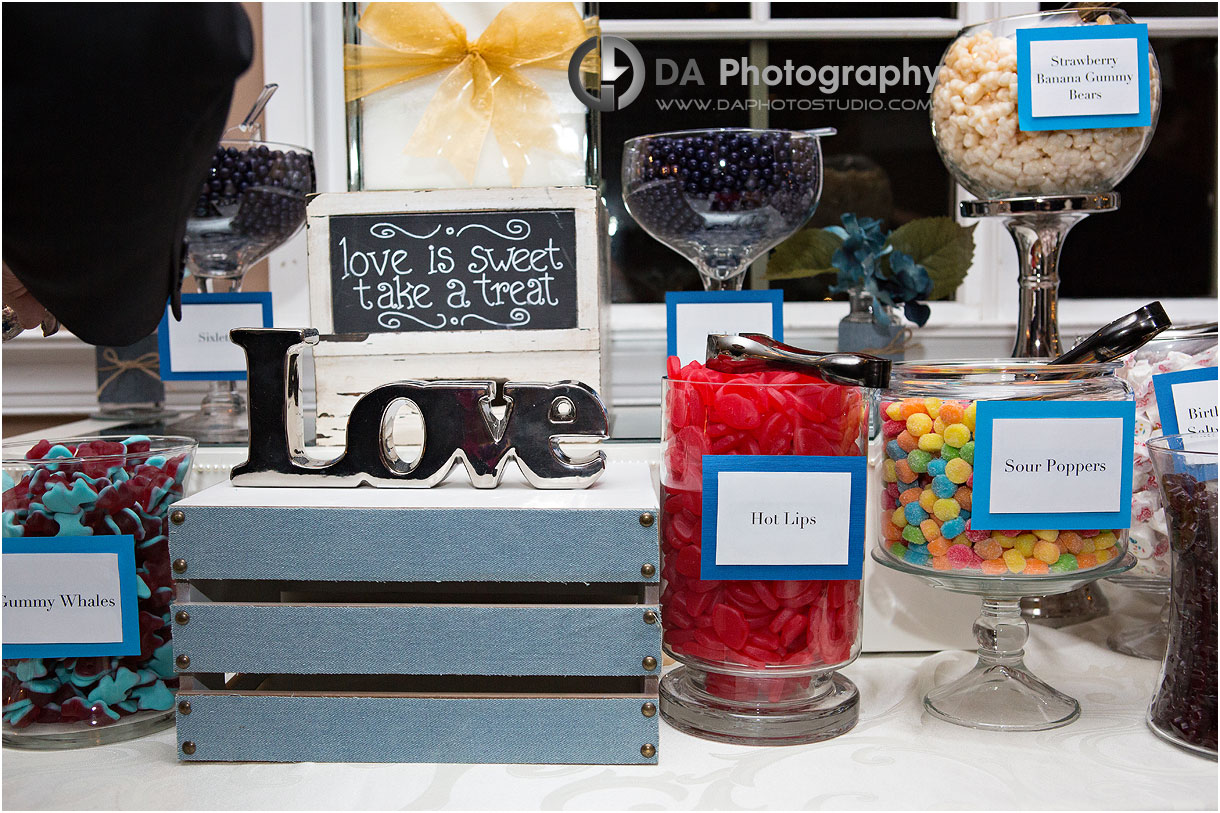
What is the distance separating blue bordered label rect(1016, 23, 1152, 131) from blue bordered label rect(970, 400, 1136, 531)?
302 millimetres

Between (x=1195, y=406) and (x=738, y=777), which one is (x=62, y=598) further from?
(x=1195, y=406)

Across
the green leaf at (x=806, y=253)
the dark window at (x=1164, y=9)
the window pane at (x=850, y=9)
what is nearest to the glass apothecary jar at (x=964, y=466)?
the green leaf at (x=806, y=253)

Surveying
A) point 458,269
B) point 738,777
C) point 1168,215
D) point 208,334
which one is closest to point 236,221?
point 208,334

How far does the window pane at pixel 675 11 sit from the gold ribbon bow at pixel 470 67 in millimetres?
514

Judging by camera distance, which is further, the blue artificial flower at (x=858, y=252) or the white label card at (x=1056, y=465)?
the blue artificial flower at (x=858, y=252)

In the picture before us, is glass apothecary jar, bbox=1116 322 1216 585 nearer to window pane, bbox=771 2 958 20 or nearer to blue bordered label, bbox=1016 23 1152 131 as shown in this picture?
blue bordered label, bbox=1016 23 1152 131

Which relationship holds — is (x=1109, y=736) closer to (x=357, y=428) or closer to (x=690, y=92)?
(x=357, y=428)

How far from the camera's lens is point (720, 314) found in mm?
952

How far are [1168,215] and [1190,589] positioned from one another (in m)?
1.03

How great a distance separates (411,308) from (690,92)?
0.71 m

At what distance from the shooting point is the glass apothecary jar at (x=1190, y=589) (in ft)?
2.33

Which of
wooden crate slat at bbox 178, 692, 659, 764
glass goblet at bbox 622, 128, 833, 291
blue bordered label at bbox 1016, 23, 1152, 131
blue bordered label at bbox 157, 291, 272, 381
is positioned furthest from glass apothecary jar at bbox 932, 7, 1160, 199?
blue bordered label at bbox 157, 291, 272, 381

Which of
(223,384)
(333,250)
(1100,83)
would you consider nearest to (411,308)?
(333,250)

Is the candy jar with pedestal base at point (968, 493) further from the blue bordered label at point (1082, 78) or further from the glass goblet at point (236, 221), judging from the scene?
the glass goblet at point (236, 221)
